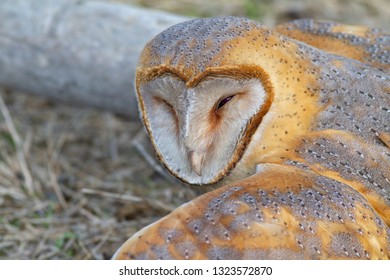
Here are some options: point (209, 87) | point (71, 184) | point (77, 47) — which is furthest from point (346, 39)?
point (71, 184)

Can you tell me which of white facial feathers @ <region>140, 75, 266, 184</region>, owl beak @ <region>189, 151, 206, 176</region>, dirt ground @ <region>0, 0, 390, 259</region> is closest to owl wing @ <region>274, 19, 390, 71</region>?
white facial feathers @ <region>140, 75, 266, 184</region>

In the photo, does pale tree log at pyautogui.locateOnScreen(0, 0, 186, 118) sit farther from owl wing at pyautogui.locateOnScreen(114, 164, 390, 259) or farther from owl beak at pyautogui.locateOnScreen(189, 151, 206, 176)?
owl wing at pyautogui.locateOnScreen(114, 164, 390, 259)

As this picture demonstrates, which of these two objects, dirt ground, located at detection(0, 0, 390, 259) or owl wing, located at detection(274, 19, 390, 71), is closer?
owl wing, located at detection(274, 19, 390, 71)

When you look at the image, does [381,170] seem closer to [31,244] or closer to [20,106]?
[31,244]

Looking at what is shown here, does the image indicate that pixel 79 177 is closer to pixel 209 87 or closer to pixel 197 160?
pixel 197 160

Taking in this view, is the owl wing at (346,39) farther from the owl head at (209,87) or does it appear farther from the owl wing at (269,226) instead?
the owl wing at (269,226)

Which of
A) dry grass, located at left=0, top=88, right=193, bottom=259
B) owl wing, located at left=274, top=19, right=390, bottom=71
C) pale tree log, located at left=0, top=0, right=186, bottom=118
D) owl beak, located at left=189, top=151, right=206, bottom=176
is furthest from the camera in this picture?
pale tree log, located at left=0, top=0, right=186, bottom=118
